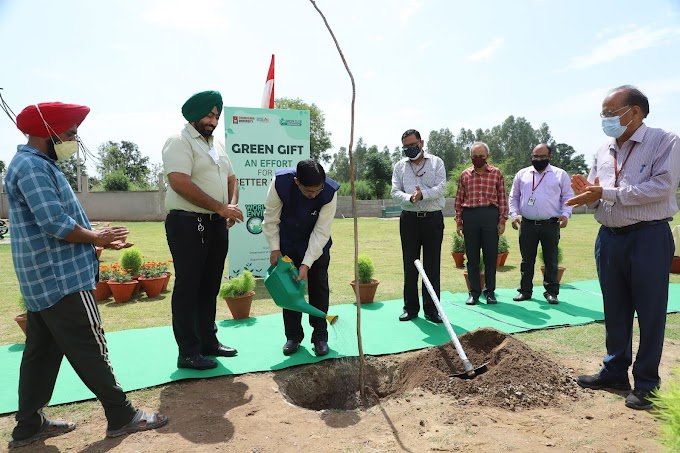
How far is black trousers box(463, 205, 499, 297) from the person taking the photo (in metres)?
5.65

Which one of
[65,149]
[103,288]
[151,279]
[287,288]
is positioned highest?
[65,149]

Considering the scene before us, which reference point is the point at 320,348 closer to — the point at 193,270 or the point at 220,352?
the point at 220,352

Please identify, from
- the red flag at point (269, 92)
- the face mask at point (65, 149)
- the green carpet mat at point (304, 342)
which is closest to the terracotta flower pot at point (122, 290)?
the green carpet mat at point (304, 342)

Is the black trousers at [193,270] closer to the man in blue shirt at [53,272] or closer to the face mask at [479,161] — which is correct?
the man in blue shirt at [53,272]

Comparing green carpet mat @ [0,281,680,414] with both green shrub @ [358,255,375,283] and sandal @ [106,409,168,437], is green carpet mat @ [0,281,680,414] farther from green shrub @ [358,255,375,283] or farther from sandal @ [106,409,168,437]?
sandal @ [106,409,168,437]

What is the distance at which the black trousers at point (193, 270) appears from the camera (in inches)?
138

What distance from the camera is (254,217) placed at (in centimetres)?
755

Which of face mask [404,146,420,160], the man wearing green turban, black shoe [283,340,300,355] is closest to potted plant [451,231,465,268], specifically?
face mask [404,146,420,160]

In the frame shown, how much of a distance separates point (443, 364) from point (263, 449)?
1.70 meters

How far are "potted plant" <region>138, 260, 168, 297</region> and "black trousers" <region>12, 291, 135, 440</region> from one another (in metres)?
3.82

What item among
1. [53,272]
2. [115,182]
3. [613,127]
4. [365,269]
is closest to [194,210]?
[53,272]

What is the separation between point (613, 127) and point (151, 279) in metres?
5.75

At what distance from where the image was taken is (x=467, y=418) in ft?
9.46

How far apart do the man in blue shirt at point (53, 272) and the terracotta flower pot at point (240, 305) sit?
237 cm
